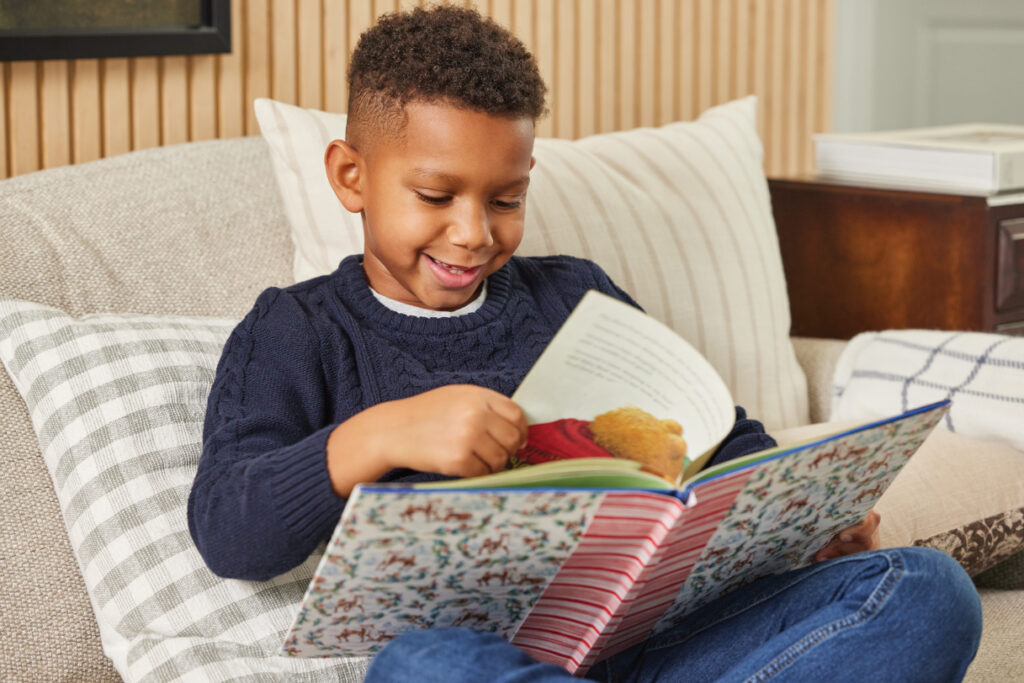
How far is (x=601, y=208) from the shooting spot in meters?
1.37

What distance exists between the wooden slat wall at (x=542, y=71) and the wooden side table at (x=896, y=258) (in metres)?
0.30

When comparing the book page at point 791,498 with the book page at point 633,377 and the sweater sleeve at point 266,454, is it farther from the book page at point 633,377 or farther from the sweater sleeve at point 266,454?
the sweater sleeve at point 266,454

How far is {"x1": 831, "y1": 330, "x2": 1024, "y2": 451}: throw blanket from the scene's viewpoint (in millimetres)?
1340

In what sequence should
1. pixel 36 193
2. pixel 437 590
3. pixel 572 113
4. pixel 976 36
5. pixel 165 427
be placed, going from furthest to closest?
pixel 976 36
pixel 572 113
pixel 36 193
pixel 165 427
pixel 437 590

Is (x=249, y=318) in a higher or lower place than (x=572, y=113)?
lower

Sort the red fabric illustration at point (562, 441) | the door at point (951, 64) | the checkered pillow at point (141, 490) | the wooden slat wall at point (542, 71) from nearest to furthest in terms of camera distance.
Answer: the red fabric illustration at point (562, 441) < the checkered pillow at point (141, 490) < the wooden slat wall at point (542, 71) < the door at point (951, 64)

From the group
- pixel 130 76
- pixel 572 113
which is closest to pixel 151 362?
Result: pixel 130 76

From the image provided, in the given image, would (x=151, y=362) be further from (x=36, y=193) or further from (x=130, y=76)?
(x=130, y=76)

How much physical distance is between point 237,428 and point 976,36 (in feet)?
7.60

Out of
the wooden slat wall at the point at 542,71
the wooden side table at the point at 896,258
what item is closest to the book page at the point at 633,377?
the wooden slat wall at the point at 542,71

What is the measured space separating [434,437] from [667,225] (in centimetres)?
75

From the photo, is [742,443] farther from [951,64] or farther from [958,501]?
[951,64]

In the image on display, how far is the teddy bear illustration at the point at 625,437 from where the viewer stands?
0.75 meters

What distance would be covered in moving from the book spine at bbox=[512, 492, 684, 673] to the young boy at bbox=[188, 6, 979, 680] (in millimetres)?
67
